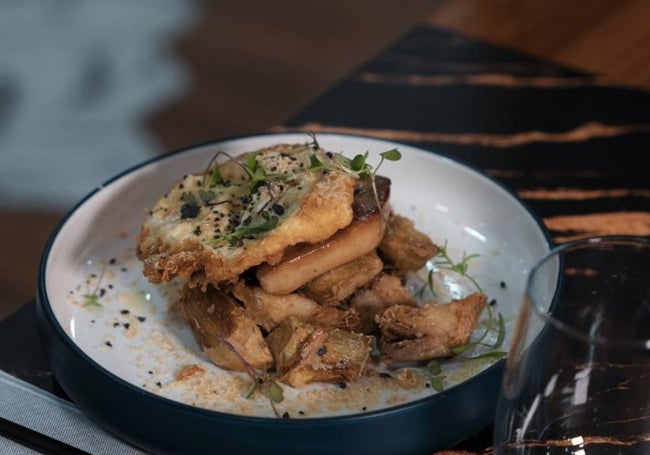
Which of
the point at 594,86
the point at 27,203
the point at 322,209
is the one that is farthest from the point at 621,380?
the point at 27,203

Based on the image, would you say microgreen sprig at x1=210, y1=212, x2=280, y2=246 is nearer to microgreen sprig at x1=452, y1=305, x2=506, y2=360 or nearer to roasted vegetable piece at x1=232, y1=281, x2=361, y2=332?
roasted vegetable piece at x1=232, y1=281, x2=361, y2=332

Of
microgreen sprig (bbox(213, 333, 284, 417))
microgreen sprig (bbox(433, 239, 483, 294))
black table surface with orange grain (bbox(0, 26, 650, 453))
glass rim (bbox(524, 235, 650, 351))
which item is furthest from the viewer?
black table surface with orange grain (bbox(0, 26, 650, 453))

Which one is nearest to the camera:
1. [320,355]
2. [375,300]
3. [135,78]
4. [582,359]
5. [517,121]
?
[582,359]

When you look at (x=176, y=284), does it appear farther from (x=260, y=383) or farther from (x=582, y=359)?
(x=582, y=359)

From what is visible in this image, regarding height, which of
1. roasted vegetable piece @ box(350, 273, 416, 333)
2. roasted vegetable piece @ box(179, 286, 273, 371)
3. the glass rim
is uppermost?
the glass rim

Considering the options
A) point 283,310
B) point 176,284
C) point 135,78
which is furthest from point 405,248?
point 135,78

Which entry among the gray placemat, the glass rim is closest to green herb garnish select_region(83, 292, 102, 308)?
the gray placemat

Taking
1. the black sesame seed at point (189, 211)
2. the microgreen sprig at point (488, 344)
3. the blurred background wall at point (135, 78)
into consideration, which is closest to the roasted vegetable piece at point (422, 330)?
the microgreen sprig at point (488, 344)
